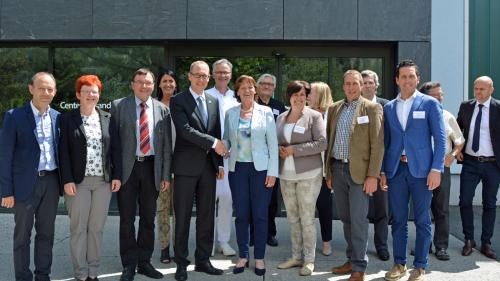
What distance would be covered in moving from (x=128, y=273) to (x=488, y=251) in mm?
4105

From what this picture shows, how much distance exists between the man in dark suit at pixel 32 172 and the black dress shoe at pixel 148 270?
2.91ft

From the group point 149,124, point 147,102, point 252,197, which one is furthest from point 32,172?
point 252,197

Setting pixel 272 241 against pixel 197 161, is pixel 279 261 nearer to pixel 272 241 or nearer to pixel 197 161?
pixel 272 241

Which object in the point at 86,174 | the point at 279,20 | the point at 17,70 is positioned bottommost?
the point at 86,174

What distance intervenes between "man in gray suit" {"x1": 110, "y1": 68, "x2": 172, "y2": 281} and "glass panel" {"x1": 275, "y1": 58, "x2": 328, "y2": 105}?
384 centimetres

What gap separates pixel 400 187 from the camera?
515 centimetres

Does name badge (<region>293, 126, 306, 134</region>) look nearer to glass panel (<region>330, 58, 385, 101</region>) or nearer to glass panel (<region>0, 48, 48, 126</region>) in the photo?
glass panel (<region>330, 58, 385, 101</region>)

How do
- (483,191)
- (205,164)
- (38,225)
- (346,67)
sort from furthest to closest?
1. (346,67)
2. (483,191)
3. (205,164)
4. (38,225)

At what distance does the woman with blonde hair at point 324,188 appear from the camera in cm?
606

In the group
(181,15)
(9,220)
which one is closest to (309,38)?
(181,15)

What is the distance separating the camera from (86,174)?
15.8 ft

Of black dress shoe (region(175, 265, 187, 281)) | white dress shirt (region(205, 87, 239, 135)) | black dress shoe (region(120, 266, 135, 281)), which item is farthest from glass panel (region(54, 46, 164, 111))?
black dress shoe (region(175, 265, 187, 281))

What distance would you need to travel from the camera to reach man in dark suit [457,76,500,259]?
243 inches

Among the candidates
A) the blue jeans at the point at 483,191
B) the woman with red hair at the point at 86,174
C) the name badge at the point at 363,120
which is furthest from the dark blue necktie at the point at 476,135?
the woman with red hair at the point at 86,174
